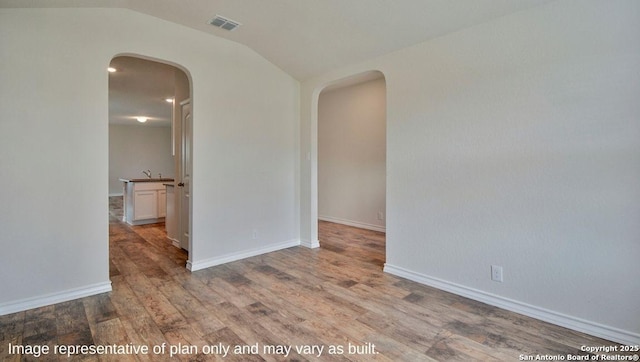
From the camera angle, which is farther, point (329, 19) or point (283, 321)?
point (329, 19)

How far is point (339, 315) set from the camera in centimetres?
237

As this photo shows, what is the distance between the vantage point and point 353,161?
601 cm

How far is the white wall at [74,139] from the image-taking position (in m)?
2.39

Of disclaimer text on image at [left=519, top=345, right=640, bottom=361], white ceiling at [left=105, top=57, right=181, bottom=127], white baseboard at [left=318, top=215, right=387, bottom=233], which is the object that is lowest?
disclaimer text on image at [left=519, top=345, right=640, bottom=361]

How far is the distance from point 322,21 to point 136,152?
1027cm

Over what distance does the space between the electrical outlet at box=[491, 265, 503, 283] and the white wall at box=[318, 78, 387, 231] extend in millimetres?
2971

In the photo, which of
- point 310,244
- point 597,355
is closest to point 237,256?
point 310,244

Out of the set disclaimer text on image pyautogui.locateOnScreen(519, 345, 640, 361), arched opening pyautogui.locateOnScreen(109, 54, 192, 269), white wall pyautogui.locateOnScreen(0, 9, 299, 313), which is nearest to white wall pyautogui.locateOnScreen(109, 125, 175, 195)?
arched opening pyautogui.locateOnScreen(109, 54, 192, 269)

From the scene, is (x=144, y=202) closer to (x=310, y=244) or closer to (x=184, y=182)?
(x=184, y=182)

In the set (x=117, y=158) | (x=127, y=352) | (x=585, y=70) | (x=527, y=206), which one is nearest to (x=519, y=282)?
(x=527, y=206)

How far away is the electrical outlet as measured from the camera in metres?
2.52

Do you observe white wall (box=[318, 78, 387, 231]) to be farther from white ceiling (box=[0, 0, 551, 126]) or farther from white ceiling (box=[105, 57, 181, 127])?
white ceiling (box=[105, 57, 181, 127])

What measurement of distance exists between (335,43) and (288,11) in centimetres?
65

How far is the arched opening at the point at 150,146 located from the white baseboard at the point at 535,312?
2.65m
